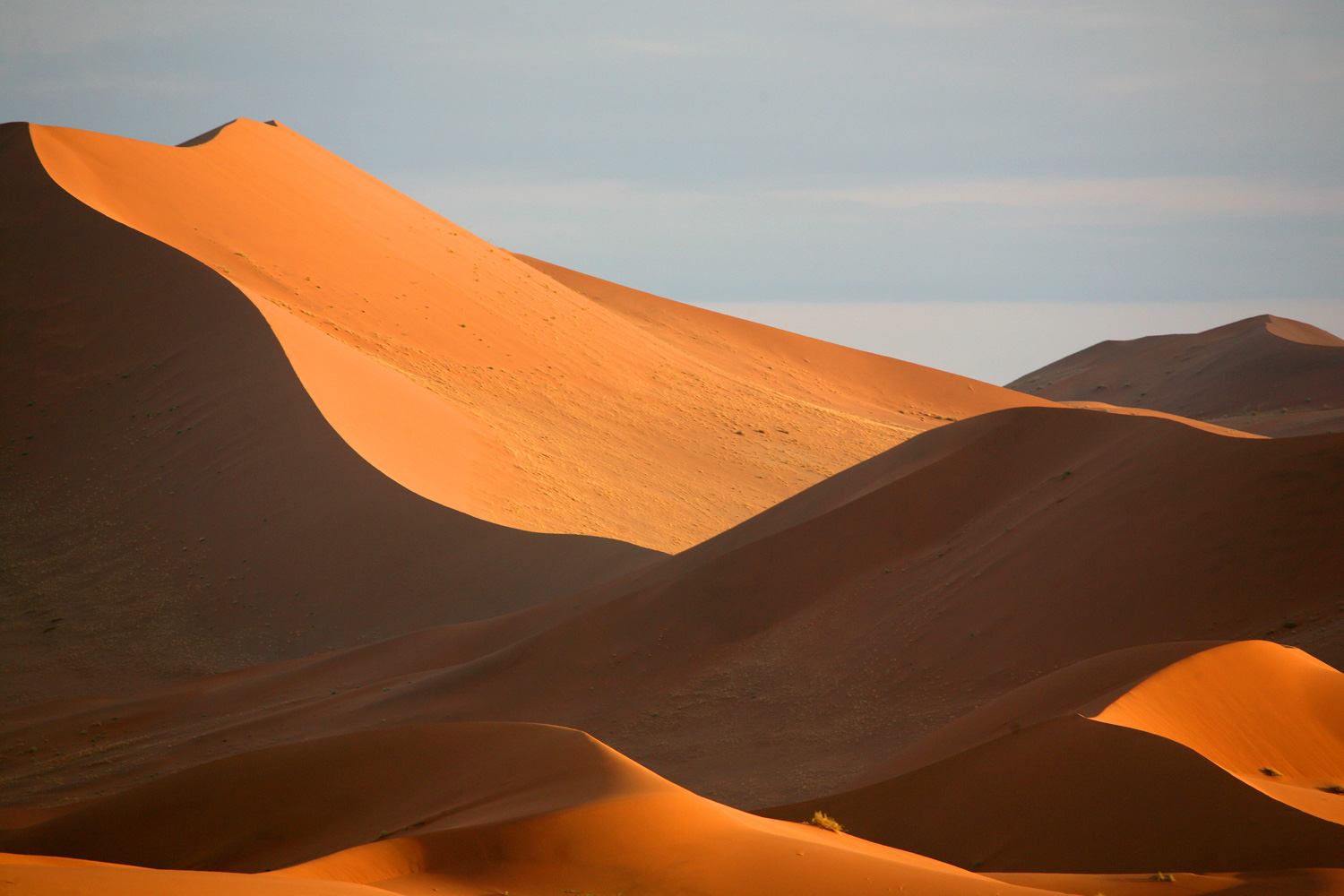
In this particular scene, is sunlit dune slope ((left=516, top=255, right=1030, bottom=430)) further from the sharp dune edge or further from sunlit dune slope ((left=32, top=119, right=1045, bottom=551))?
the sharp dune edge

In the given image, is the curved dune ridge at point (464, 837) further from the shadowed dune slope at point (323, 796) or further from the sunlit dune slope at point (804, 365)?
the sunlit dune slope at point (804, 365)

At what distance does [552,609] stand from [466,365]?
16.3m

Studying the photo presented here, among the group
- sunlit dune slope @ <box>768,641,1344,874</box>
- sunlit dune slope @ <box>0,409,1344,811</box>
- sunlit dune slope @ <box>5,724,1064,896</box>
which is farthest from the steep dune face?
sunlit dune slope @ <box>5,724,1064,896</box>

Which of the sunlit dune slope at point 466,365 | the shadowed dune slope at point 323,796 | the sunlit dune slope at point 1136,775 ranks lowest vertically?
the shadowed dune slope at point 323,796

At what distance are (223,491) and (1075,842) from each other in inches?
763

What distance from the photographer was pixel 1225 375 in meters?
49.7

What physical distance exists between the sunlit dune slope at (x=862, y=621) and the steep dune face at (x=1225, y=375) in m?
19.1

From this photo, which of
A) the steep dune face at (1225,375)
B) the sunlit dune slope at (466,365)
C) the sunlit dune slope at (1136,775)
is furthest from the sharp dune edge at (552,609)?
the steep dune face at (1225,375)

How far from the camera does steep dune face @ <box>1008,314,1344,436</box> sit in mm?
44469

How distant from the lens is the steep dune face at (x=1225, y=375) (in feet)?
146

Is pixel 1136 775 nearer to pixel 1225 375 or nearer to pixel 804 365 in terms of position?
pixel 804 365

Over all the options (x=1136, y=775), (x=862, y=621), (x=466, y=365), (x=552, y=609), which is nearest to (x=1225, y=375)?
(x=466, y=365)

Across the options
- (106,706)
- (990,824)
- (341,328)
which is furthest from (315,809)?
(341,328)

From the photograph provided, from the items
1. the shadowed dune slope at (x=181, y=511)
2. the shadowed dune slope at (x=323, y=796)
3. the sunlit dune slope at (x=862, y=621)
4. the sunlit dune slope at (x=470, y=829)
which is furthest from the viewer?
the shadowed dune slope at (x=181, y=511)
